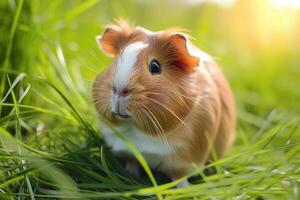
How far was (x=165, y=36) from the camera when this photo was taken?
8.48ft

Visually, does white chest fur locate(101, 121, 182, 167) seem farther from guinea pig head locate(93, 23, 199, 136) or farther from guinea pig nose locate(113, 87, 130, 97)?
guinea pig nose locate(113, 87, 130, 97)

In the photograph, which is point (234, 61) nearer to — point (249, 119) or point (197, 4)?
point (249, 119)

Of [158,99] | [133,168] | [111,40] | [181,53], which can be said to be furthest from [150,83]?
[133,168]

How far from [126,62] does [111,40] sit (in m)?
0.40

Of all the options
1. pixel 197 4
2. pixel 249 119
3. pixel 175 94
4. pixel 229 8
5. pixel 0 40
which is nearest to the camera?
pixel 175 94

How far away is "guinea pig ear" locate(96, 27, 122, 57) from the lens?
2766mm

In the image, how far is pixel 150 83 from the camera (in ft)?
7.99

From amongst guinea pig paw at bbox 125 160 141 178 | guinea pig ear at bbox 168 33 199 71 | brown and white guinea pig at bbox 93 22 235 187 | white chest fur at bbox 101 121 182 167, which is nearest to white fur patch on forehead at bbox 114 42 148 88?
brown and white guinea pig at bbox 93 22 235 187

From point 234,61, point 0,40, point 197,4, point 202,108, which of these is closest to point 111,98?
point 202,108

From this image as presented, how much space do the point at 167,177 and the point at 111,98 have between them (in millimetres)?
690

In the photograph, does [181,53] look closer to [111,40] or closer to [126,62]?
[126,62]

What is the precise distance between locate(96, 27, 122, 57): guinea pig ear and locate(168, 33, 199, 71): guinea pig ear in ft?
1.10

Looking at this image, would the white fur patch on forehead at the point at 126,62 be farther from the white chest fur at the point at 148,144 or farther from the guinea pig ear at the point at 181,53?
the white chest fur at the point at 148,144

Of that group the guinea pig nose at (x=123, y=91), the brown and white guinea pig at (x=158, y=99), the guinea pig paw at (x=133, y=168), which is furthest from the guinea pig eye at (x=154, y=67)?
the guinea pig paw at (x=133, y=168)
